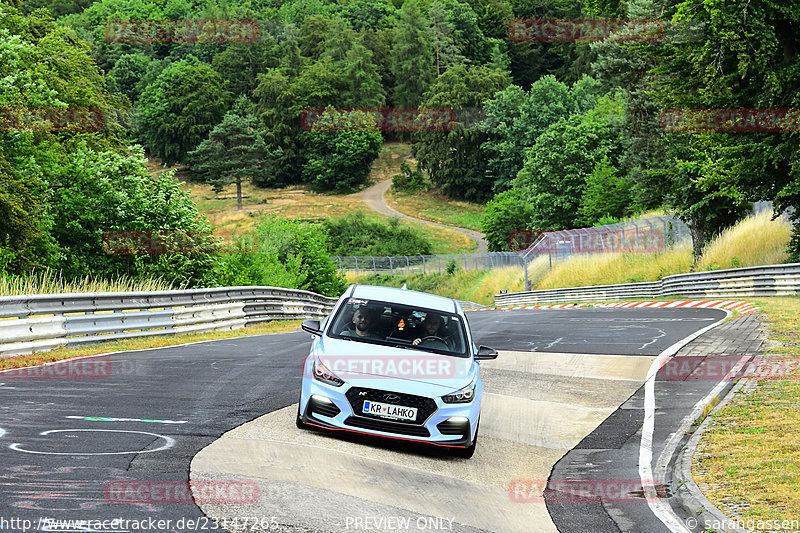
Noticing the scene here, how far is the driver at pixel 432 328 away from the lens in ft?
32.9

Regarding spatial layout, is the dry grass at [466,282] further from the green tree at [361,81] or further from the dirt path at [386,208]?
the green tree at [361,81]

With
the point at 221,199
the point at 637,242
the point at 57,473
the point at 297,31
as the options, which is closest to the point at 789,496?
the point at 57,473

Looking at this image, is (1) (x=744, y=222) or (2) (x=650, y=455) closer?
(2) (x=650, y=455)

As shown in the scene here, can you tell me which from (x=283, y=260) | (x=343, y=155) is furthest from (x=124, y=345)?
(x=343, y=155)

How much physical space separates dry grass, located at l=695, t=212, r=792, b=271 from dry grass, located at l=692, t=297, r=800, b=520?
24927 millimetres

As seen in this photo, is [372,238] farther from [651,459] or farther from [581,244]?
[651,459]

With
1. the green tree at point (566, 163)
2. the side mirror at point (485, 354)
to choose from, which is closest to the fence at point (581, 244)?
the green tree at point (566, 163)

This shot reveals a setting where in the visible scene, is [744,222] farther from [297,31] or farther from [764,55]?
[297,31]

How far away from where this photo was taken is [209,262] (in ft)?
113

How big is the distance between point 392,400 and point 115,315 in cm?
1067

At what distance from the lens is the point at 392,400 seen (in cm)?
876

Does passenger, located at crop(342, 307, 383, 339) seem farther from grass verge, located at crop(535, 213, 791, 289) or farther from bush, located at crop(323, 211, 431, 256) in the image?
A: bush, located at crop(323, 211, 431, 256)

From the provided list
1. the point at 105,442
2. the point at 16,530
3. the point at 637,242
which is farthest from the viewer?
the point at 637,242

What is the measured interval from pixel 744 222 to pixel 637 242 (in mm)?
8618
